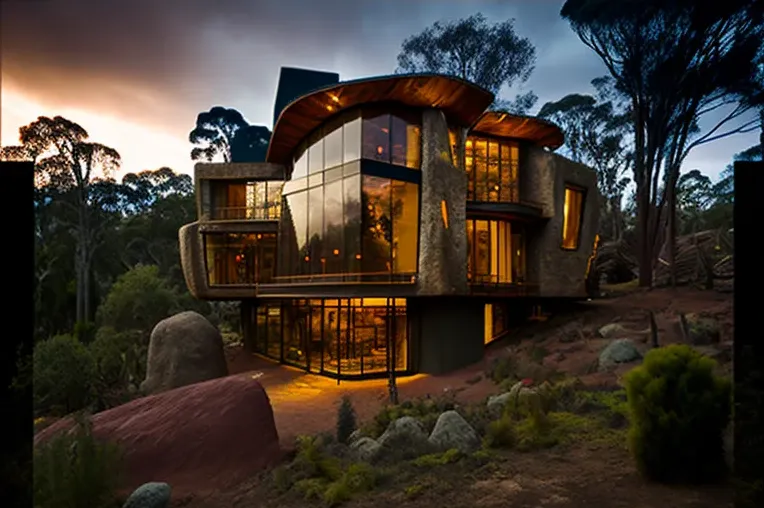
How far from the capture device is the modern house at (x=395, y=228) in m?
16.8

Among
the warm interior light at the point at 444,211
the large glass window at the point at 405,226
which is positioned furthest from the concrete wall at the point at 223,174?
the warm interior light at the point at 444,211

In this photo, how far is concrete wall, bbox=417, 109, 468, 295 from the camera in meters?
16.7

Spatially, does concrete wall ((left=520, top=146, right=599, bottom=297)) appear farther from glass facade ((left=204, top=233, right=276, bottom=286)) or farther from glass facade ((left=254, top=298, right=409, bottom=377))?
glass facade ((left=204, top=233, right=276, bottom=286))

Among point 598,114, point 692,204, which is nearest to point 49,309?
point 598,114

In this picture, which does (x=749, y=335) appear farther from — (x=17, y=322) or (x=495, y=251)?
(x=495, y=251)

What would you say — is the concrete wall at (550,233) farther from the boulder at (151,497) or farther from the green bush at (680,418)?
the boulder at (151,497)

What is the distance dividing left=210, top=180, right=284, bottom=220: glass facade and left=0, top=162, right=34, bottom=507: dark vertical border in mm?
19990

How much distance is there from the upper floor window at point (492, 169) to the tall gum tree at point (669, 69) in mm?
8627

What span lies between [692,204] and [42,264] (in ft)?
174

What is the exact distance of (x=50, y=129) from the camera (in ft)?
102

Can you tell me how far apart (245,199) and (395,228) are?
39.3 feet

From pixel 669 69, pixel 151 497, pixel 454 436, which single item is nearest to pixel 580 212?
pixel 669 69

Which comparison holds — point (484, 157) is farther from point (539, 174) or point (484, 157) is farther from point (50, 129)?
point (50, 129)

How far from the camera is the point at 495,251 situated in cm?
2136
